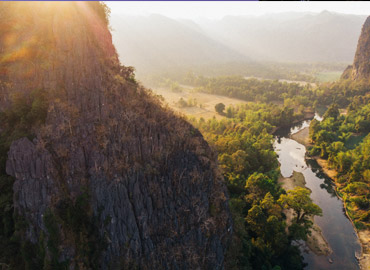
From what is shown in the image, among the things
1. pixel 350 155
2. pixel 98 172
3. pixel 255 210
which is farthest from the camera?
pixel 350 155

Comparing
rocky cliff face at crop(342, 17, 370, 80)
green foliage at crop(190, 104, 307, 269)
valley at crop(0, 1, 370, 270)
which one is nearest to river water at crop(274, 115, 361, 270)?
valley at crop(0, 1, 370, 270)

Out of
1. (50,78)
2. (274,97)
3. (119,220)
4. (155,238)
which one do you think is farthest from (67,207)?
(274,97)

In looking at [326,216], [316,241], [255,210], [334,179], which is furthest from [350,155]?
[255,210]

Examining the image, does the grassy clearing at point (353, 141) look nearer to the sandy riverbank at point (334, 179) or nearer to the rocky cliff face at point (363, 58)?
the sandy riverbank at point (334, 179)

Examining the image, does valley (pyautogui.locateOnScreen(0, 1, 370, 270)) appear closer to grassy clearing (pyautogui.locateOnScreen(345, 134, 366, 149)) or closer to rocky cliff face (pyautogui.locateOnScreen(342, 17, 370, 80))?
grassy clearing (pyautogui.locateOnScreen(345, 134, 366, 149))

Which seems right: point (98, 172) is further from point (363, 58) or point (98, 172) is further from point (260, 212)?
point (363, 58)

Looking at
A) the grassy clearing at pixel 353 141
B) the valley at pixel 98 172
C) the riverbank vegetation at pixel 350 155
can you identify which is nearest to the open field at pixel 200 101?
the riverbank vegetation at pixel 350 155

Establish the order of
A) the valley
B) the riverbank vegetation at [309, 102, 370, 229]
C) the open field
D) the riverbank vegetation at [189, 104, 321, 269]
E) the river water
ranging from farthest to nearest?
the open field < the riverbank vegetation at [309, 102, 370, 229] < the river water < the riverbank vegetation at [189, 104, 321, 269] < the valley

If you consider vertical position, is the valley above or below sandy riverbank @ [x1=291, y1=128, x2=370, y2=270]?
above
